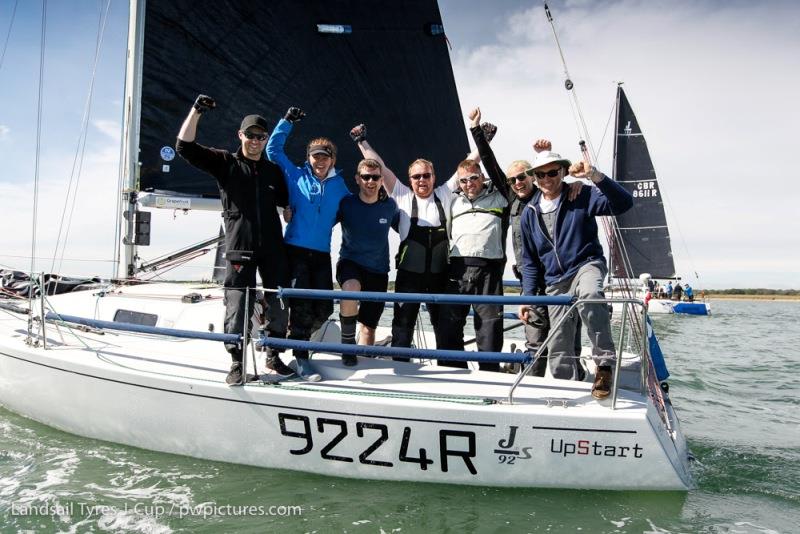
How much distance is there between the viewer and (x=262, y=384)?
11.0 feet

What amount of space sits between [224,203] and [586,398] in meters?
2.55

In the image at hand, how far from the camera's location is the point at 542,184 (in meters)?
3.51

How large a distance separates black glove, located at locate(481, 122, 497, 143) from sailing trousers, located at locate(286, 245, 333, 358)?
4.90ft

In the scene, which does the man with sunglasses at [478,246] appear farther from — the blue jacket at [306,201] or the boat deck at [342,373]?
the blue jacket at [306,201]

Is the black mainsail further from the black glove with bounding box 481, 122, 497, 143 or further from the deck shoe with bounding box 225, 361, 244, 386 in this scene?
the deck shoe with bounding box 225, 361, 244, 386

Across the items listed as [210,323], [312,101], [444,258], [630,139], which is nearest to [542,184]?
[444,258]

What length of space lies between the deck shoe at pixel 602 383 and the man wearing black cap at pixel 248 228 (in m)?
1.92

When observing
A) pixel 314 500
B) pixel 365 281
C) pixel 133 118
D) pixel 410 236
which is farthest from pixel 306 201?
pixel 133 118

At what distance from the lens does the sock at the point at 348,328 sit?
3865mm

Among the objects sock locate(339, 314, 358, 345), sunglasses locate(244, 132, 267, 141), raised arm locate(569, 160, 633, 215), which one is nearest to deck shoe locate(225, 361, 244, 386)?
sock locate(339, 314, 358, 345)

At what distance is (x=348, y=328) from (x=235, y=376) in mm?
868

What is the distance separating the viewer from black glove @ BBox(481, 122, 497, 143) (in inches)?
161

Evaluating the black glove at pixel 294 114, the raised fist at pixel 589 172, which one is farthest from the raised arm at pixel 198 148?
the raised fist at pixel 589 172

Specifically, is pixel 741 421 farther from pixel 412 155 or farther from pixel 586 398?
pixel 412 155
